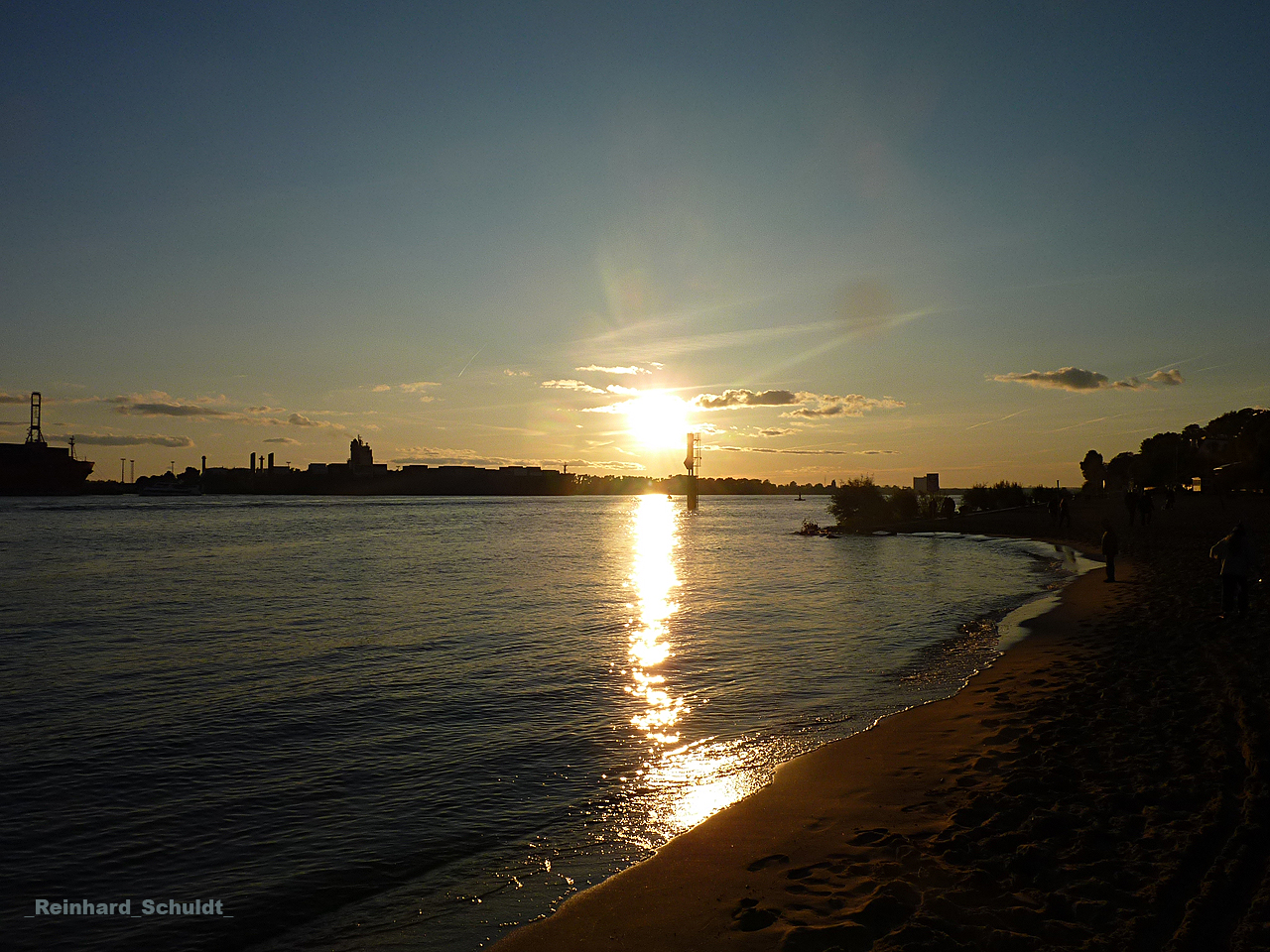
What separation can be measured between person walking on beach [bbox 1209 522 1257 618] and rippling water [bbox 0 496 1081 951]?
499 centimetres

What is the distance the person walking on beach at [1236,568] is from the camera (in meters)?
15.4

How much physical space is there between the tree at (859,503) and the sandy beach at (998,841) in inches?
2566

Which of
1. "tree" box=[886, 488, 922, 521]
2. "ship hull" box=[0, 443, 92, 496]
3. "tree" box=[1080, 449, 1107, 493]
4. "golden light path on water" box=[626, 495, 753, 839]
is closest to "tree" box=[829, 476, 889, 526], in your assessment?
"tree" box=[886, 488, 922, 521]

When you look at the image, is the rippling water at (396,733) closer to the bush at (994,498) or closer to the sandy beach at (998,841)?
the sandy beach at (998,841)

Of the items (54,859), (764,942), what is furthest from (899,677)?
(54,859)

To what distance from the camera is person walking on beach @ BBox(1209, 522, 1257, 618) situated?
1544cm

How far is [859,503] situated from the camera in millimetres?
77188

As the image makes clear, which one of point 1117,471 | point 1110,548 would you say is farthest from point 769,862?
point 1117,471

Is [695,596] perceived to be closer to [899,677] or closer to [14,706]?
[899,677]

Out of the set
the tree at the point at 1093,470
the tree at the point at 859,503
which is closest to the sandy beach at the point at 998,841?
the tree at the point at 859,503

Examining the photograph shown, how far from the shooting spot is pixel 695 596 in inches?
1107

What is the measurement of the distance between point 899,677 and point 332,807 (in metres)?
10.4

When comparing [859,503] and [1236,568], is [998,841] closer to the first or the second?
[1236,568]

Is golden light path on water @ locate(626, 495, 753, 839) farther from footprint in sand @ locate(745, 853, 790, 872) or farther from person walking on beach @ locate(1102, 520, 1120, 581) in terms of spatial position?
person walking on beach @ locate(1102, 520, 1120, 581)
